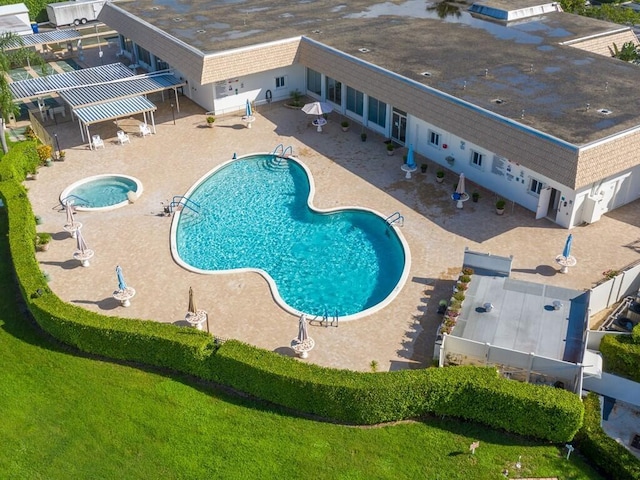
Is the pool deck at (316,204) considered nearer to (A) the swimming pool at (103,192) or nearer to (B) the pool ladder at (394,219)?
(B) the pool ladder at (394,219)

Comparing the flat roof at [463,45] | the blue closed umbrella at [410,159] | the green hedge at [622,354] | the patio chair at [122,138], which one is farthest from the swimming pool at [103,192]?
the green hedge at [622,354]

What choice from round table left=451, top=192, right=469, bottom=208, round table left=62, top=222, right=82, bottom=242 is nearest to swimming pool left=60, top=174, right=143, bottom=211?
round table left=62, top=222, right=82, bottom=242

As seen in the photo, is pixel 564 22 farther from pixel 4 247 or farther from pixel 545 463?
pixel 4 247

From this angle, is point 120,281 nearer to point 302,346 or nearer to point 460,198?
point 302,346

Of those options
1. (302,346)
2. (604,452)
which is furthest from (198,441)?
(604,452)

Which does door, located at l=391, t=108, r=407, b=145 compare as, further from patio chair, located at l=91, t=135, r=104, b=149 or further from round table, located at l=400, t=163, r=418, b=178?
patio chair, located at l=91, t=135, r=104, b=149

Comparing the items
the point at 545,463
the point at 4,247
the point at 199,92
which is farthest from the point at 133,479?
the point at 199,92
